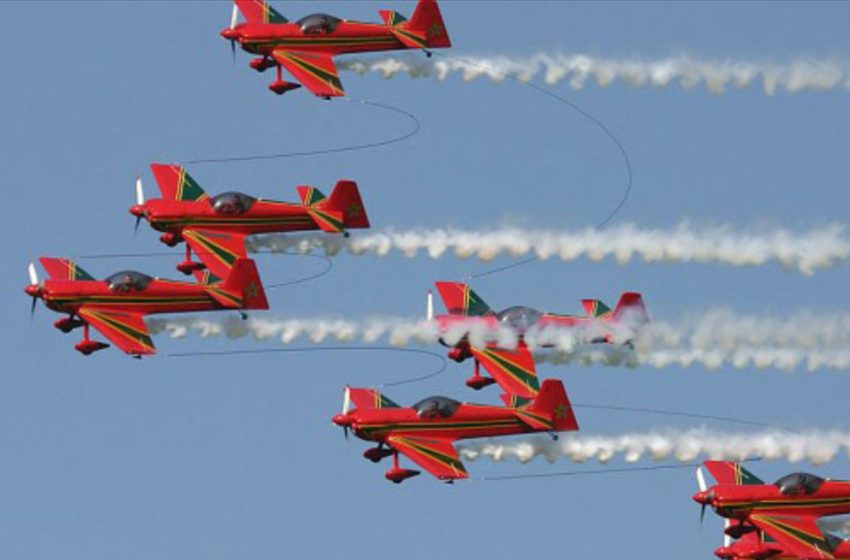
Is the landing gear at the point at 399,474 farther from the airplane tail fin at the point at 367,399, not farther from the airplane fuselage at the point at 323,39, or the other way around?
the airplane fuselage at the point at 323,39

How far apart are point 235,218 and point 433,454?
10609 mm

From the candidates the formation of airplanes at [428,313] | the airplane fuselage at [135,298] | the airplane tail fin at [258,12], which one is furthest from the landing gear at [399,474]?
the airplane tail fin at [258,12]

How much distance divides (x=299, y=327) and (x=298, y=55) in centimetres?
919

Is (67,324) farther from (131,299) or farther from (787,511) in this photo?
(787,511)

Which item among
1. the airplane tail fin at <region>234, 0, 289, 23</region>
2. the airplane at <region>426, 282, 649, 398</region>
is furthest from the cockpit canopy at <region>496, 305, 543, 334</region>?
the airplane tail fin at <region>234, 0, 289, 23</region>

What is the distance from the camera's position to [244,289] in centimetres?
10631

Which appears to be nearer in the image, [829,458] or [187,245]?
[829,458]

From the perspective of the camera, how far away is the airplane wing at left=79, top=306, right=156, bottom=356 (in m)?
106

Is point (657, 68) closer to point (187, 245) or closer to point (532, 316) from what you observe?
point (532, 316)

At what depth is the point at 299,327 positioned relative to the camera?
108 metres

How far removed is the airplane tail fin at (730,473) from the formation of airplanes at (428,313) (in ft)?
0.14

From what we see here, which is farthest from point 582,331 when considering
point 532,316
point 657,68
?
point 657,68

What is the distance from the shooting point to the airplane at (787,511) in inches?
4006

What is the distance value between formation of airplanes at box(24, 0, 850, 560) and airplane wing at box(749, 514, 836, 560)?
0.03 metres
